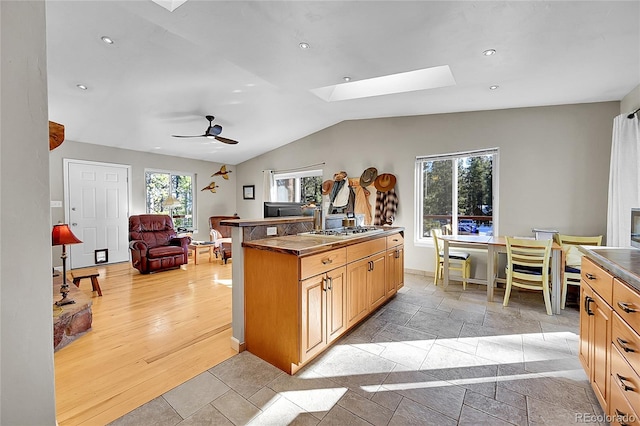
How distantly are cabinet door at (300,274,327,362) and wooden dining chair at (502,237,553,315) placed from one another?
97.5 inches

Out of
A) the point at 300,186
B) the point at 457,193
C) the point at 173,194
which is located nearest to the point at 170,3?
the point at 457,193

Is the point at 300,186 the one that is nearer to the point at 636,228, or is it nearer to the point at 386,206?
the point at 386,206

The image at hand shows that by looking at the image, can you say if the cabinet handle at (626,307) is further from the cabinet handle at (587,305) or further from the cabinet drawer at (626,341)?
the cabinet handle at (587,305)

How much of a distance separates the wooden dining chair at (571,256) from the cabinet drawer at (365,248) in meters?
2.11

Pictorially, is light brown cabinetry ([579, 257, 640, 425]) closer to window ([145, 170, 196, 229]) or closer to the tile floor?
the tile floor

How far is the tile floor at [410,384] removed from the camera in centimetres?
158

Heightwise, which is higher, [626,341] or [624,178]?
[624,178]

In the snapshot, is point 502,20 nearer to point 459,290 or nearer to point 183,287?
point 459,290

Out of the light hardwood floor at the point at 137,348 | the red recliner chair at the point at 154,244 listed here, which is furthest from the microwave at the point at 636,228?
the red recliner chair at the point at 154,244

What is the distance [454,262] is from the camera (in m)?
4.34

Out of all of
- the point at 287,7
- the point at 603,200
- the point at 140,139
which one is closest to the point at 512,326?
the point at 603,200

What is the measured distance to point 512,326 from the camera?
2.76 m

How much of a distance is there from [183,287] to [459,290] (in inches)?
159

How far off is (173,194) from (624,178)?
799 cm
